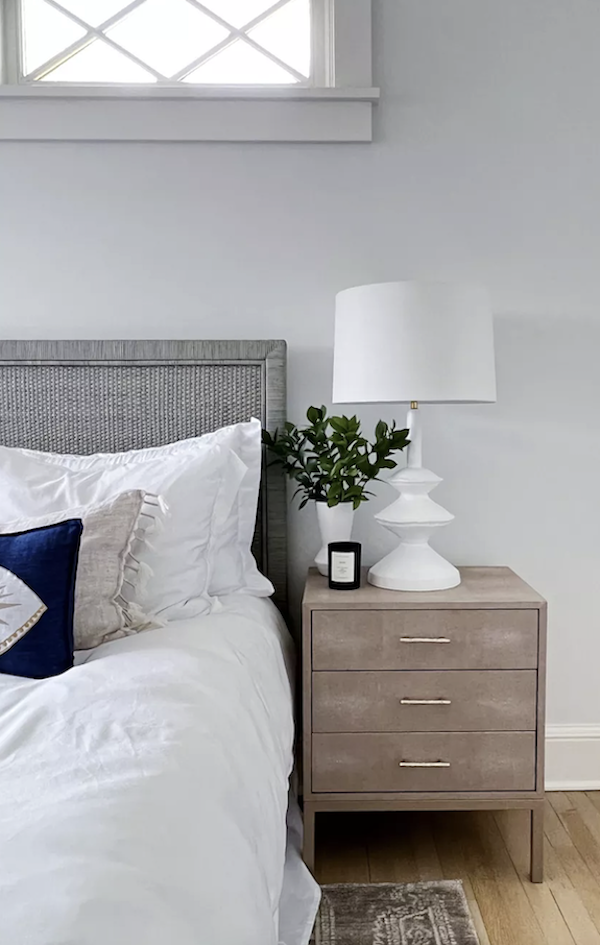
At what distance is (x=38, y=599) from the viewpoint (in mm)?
1438

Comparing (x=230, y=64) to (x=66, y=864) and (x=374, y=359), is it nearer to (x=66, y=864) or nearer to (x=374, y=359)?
(x=374, y=359)

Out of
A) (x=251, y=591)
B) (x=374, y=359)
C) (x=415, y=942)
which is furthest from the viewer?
(x=251, y=591)

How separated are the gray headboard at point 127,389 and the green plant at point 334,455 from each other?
0.10m

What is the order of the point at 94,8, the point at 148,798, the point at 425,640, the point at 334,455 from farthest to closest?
1. the point at 94,8
2. the point at 334,455
3. the point at 425,640
4. the point at 148,798

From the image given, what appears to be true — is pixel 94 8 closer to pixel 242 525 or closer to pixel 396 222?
pixel 396 222

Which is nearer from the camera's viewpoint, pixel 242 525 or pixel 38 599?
pixel 38 599

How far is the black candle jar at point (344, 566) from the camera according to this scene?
1.93m

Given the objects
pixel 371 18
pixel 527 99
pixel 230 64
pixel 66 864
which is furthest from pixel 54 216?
pixel 66 864

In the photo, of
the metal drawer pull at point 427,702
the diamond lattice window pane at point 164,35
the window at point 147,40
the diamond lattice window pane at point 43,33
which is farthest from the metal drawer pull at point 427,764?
the diamond lattice window pane at point 43,33

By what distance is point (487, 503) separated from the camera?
2309mm

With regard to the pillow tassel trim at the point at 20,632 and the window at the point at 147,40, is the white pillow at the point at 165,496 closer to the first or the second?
the pillow tassel trim at the point at 20,632

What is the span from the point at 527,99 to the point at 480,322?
0.81m

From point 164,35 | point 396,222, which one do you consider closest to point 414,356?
point 396,222

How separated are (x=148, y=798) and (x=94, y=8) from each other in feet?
7.26
